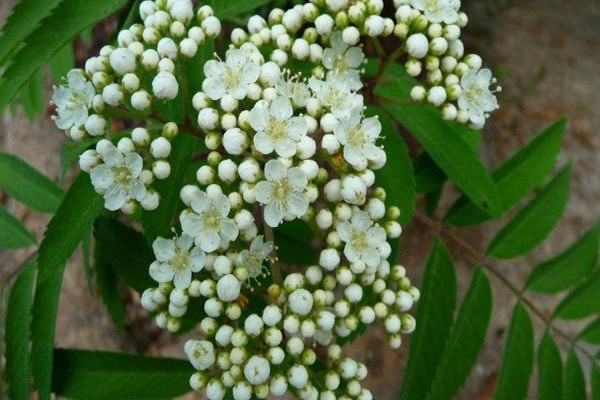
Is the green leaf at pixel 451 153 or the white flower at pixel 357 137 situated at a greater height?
the white flower at pixel 357 137

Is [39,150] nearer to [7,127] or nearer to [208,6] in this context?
[7,127]

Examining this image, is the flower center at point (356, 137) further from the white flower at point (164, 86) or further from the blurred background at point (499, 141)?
the blurred background at point (499, 141)

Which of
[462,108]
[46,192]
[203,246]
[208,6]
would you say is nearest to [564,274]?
[462,108]

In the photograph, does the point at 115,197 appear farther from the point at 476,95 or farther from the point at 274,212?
the point at 476,95

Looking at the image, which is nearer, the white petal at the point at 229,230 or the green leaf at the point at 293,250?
the white petal at the point at 229,230

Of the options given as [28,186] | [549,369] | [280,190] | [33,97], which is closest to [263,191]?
[280,190]

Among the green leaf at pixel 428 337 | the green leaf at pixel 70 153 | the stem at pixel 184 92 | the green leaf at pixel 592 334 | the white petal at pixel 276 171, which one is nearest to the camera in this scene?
the white petal at pixel 276 171

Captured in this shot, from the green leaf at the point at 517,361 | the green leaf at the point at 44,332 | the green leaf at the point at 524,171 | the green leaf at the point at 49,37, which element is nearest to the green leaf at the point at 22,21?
the green leaf at the point at 49,37

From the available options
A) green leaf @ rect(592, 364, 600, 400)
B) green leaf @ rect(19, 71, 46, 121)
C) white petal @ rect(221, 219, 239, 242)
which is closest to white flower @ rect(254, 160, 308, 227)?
white petal @ rect(221, 219, 239, 242)

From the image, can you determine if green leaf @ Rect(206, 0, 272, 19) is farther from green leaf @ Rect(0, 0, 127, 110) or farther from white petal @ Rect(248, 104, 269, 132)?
white petal @ Rect(248, 104, 269, 132)
